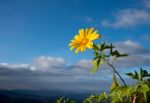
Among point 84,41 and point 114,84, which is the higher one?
point 84,41

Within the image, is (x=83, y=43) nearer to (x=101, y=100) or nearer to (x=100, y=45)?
(x=100, y=45)

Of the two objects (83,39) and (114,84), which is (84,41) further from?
(114,84)

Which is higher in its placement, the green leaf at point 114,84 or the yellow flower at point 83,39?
the yellow flower at point 83,39

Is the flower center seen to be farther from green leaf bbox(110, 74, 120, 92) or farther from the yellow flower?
green leaf bbox(110, 74, 120, 92)

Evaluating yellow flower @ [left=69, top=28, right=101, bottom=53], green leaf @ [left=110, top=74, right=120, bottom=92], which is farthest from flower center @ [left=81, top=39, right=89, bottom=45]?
green leaf @ [left=110, top=74, right=120, bottom=92]

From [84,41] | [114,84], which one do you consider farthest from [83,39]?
[114,84]

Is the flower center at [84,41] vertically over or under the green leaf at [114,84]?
over

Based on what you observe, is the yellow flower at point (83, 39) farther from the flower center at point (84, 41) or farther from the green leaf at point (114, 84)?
the green leaf at point (114, 84)

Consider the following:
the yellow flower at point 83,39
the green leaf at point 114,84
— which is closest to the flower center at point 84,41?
the yellow flower at point 83,39

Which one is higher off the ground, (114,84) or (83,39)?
(83,39)
